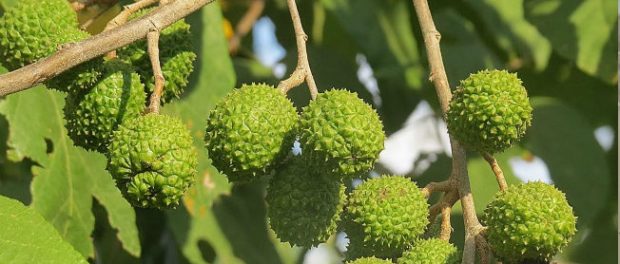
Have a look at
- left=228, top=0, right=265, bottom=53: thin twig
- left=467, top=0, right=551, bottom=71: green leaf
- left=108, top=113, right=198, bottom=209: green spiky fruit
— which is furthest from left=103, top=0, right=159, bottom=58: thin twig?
left=228, top=0, right=265, bottom=53: thin twig

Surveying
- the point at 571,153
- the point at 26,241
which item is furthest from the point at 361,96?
the point at 26,241

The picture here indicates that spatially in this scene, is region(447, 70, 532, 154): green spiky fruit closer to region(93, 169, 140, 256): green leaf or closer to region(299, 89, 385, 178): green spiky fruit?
region(299, 89, 385, 178): green spiky fruit

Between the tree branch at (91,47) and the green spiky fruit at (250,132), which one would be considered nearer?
the tree branch at (91,47)

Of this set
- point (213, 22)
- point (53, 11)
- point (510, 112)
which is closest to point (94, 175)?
point (213, 22)

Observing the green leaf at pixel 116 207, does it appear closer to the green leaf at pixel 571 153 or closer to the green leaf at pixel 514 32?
the green leaf at pixel 514 32

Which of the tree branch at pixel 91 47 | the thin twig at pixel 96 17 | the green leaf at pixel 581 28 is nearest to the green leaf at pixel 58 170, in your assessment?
the thin twig at pixel 96 17

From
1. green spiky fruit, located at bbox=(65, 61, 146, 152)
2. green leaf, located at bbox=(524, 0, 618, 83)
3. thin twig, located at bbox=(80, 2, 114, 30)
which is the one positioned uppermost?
green leaf, located at bbox=(524, 0, 618, 83)

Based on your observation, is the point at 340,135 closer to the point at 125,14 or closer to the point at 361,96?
the point at 125,14
